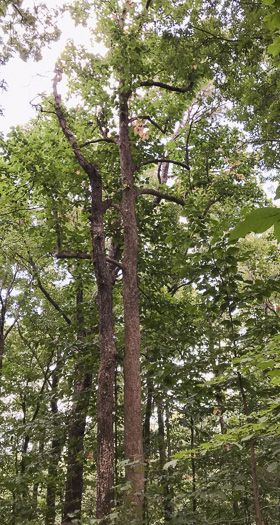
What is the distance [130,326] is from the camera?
261 inches

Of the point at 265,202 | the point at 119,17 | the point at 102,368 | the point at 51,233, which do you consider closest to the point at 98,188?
the point at 51,233

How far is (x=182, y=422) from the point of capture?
238 inches

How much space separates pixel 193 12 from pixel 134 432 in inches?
328

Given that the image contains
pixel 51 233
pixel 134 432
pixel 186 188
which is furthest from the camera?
pixel 186 188

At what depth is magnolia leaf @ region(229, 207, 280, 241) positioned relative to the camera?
0.76 metres

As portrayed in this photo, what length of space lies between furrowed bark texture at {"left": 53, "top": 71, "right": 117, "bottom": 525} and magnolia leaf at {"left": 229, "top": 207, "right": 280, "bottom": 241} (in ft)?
18.1

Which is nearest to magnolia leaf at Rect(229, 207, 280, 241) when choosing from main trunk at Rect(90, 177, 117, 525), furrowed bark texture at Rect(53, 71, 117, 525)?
main trunk at Rect(90, 177, 117, 525)

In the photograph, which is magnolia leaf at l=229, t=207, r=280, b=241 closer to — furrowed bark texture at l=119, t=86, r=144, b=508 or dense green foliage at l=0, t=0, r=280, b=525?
dense green foliage at l=0, t=0, r=280, b=525

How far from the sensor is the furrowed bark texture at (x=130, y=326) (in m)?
5.70

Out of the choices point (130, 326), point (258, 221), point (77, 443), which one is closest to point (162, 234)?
point (130, 326)

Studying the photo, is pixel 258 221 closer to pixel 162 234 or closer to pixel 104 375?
pixel 104 375

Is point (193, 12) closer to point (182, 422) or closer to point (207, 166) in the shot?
point (207, 166)

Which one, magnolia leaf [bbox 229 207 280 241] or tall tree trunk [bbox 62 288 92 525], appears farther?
tall tree trunk [bbox 62 288 92 525]

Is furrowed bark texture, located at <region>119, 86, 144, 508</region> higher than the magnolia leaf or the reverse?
higher
